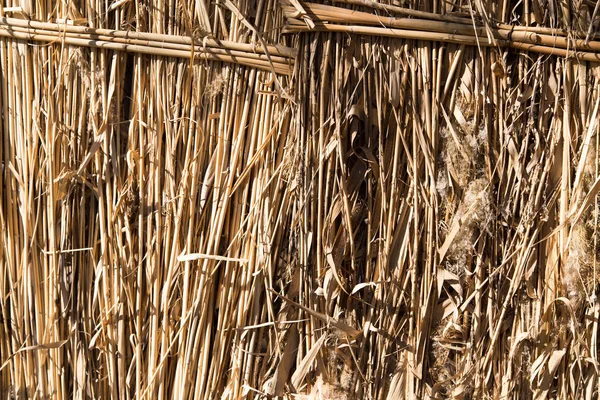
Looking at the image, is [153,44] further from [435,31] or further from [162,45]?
[435,31]

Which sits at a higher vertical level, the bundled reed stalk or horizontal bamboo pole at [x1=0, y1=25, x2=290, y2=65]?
horizontal bamboo pole at [x1=0, y1=25, x2=290, y2=65]

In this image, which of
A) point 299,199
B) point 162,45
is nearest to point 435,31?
point 299,199

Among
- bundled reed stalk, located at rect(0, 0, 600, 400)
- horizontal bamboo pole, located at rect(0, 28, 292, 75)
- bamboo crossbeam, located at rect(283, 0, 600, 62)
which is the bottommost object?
bundled reed stalk, located at rect(0, 0, 600, 400)

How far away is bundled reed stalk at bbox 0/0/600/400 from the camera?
1235 mm

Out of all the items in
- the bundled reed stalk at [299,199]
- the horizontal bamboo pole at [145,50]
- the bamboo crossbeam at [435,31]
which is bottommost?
the bundled reed stalk at [299,199]

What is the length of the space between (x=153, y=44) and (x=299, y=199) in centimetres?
40

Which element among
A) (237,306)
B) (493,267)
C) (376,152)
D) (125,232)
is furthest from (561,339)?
(125,232)

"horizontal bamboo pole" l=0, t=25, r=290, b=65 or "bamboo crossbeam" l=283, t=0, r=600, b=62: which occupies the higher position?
"bamboo crossbeam" l=283, t=0, r=600, b=62

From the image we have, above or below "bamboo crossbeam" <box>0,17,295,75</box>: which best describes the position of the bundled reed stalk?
below

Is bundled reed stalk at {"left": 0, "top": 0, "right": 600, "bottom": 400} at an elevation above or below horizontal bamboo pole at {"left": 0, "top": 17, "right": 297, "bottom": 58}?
below

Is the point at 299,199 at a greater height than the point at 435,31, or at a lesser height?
lesser

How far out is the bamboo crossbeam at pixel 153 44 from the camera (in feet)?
4.25

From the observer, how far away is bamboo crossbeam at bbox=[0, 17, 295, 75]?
1294 mm

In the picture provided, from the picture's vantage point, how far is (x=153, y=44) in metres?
1.32
